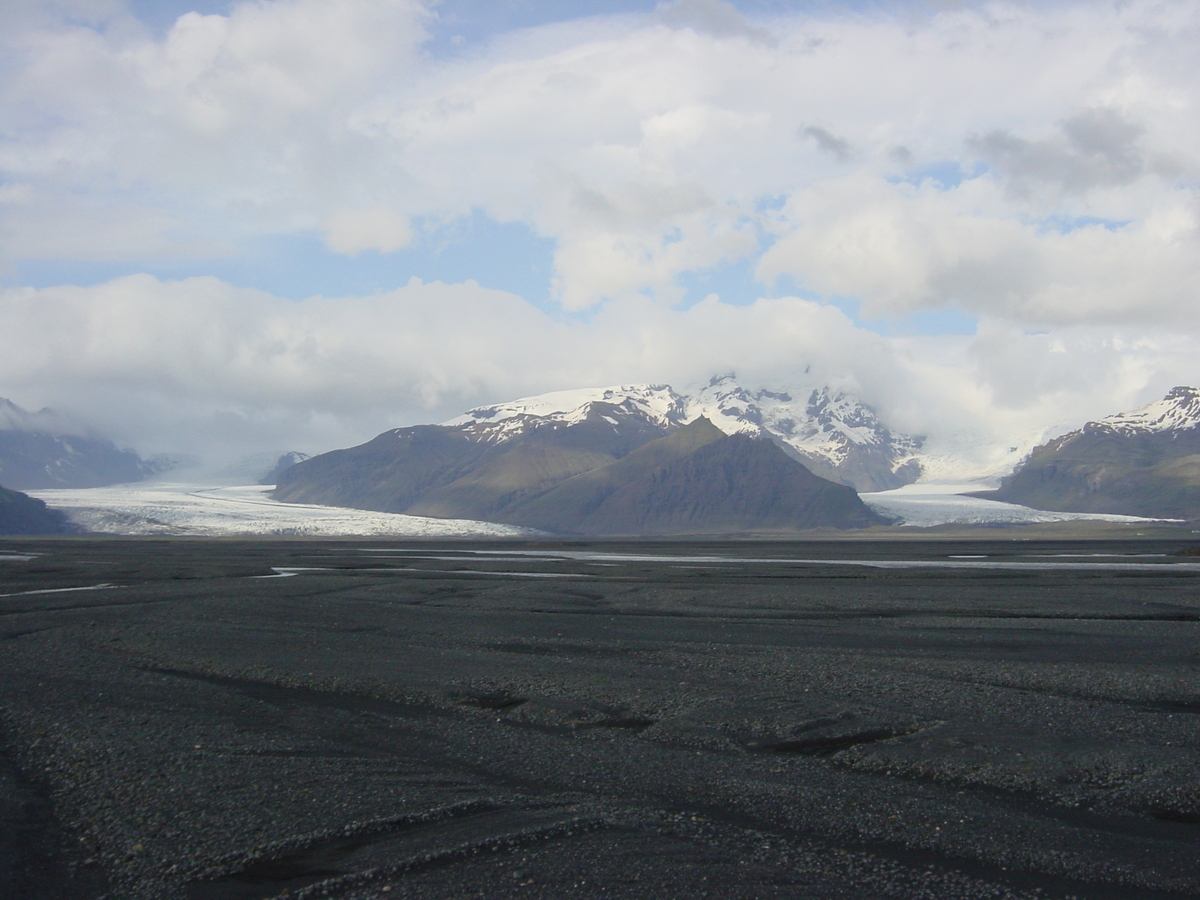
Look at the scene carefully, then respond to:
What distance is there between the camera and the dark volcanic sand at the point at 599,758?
8617 millimetres

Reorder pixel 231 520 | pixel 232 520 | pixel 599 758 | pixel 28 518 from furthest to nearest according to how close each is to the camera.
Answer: pixel 28 518, pixel 232 520, pixel 231 520, pixel 599 758

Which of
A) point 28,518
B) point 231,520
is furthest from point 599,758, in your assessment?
point 28,518

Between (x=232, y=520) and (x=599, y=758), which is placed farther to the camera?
(x=232, y=520)

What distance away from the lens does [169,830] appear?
9641mm

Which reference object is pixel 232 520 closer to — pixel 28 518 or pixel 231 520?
pixel 231 520

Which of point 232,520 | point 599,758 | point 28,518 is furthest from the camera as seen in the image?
point 28,518

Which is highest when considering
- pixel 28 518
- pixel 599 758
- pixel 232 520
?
pixel 599 758

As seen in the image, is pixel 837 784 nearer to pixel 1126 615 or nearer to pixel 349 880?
pixel 349 880

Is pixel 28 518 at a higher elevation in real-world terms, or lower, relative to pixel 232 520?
higher

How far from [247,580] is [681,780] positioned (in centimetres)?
3507

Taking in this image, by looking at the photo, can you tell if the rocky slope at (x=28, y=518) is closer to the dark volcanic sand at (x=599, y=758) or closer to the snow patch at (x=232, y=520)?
the snow patch at (x=232, y=520)

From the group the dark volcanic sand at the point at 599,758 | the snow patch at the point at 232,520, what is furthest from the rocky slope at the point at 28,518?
the dark volcanic sand at the point at 599,758

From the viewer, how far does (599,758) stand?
40.0 ft

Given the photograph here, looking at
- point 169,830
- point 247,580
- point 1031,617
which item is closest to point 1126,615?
point 1031,617
